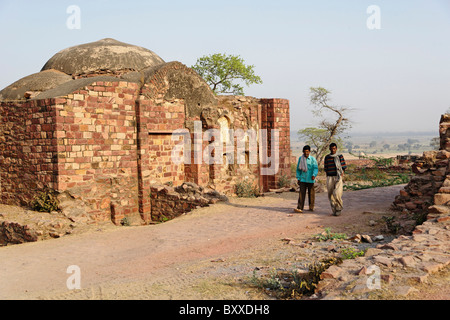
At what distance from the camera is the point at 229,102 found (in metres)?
13.0

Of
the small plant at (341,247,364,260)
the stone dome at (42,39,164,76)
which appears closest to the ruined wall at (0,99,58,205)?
the stone dome at (42,39,164,76)

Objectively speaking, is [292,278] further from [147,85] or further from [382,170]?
[382,170]

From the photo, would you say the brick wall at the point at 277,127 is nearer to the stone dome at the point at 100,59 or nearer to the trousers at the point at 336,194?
the stone dome at the point at 100,59

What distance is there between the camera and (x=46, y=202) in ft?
28.5

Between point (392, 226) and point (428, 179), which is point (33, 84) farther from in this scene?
point (428, 179)

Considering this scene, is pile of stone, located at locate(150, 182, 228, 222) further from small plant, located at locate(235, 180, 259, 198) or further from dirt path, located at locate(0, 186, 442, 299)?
small plant, located at locate(235, 180, 259, 198)

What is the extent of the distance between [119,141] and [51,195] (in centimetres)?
207

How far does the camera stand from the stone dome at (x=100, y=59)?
13195mm

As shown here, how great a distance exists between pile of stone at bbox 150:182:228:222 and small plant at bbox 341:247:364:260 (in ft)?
16.4

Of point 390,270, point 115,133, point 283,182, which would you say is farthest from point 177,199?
point 390,270

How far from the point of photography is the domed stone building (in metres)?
8.82

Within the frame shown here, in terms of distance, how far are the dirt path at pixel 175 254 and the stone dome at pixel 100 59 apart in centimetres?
670

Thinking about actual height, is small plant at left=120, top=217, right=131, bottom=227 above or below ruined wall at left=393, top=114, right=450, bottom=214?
below

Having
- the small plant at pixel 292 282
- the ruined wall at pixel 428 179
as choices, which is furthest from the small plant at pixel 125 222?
the ruined wall at pixel 428 179
